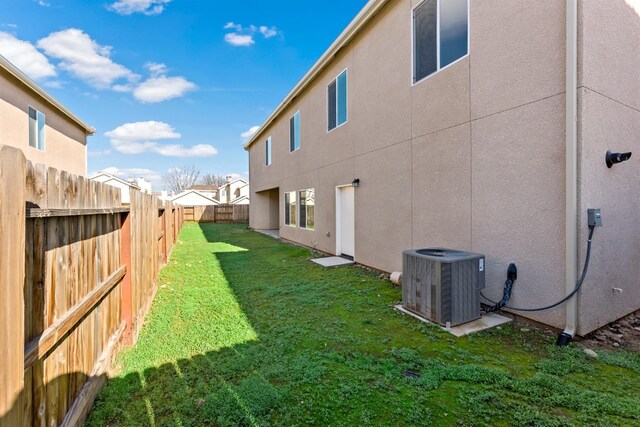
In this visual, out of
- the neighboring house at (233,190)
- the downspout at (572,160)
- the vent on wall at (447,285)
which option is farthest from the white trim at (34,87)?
the neighboring house at (233,190)

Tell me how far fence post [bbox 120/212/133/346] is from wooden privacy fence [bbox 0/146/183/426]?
1 cm

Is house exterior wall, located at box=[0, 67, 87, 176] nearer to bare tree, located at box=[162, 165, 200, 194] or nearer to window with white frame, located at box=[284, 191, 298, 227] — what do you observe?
window with white frame, located at box=[284, 191, 298, 227]

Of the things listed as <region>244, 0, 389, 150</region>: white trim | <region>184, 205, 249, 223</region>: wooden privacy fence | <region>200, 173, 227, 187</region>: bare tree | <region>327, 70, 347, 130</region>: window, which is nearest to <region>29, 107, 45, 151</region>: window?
<region>244, 0, 389, 150</region>: white trim

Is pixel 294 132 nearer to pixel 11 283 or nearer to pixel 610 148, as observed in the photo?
pixel 610 148

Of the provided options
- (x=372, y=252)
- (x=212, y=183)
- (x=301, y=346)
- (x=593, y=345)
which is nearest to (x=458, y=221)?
(x=593, y=345)

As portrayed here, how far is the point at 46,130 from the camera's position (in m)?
11.8

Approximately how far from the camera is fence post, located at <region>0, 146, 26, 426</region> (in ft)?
3.86

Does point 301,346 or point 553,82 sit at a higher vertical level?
point 553,82

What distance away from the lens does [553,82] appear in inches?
138

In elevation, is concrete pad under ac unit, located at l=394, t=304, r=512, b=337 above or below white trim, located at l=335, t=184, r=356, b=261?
below

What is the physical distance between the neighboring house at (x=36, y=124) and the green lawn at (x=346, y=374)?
371 inches

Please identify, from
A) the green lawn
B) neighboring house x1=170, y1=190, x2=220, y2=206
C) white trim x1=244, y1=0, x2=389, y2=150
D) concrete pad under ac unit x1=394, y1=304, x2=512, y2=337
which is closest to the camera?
the green lawn

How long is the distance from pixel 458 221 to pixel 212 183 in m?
67.0

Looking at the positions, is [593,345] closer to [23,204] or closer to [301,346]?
[301,346]
